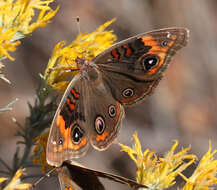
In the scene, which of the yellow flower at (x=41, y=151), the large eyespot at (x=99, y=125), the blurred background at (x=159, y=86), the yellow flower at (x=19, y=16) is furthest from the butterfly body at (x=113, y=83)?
the blurred background at (x=159, y=86)

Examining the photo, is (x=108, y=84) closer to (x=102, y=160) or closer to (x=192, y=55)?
(x=102, y=160)

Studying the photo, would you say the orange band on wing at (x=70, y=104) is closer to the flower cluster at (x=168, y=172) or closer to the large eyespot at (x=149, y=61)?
the flower cluster at (x=168, y=172)

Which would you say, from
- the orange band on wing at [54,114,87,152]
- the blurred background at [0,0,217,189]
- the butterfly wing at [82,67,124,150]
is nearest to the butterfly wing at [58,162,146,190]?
the orange band on wing at [54,114,87,152]

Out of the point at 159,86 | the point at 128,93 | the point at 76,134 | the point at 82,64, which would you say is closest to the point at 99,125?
the point at 76,134

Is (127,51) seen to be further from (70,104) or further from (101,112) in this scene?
(70,104)

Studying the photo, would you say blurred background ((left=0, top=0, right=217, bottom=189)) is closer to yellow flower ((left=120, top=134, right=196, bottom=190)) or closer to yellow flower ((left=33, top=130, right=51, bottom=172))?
yellow flower ((left=120, top=134, right=196, bottom=190))

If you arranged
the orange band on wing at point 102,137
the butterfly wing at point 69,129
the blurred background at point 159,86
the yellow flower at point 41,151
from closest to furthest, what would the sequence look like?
the butterfly wing at point 69,129, the yellow flower at point 41,151, the orange band on wing at point 102,137, the blurred background at point 159,86
